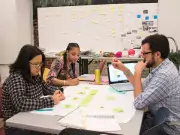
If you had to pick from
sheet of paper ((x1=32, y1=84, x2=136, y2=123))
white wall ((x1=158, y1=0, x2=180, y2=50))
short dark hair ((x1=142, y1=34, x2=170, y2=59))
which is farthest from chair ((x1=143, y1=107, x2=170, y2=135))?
white wall ((x1=158, y1=0, x2=180, y2=50))

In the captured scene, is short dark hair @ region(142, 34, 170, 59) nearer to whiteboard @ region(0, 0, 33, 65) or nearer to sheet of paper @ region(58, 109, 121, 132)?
sheet of paper @ region(58, 109, 121, 132)

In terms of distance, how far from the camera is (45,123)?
153 centimetres

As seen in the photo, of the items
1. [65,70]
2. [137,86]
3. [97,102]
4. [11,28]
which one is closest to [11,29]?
[11,28]

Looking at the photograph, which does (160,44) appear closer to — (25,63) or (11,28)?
(25,63)

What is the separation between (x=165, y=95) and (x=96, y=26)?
10.5 feet

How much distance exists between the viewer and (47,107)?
1.81 m

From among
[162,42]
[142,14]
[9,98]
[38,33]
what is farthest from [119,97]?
[38,33]

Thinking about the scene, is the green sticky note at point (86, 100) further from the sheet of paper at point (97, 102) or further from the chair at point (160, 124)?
the chair at point (160, 124)

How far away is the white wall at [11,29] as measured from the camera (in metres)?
4.82

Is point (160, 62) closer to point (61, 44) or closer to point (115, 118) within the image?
point (115, 118)

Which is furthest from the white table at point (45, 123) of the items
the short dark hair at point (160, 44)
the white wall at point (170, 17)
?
the white wall at point (170, 17)

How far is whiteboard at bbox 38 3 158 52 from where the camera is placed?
4.50m

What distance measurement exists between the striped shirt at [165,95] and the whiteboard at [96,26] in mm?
2853

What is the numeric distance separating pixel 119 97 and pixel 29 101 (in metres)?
0.84
